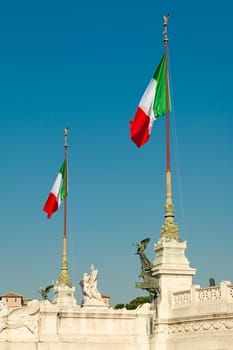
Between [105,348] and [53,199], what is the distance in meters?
18.5

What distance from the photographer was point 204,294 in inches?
1120

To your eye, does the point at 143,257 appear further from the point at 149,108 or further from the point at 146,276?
the point at 149,108

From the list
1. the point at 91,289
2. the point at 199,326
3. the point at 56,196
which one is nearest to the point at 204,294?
the point at 199,326

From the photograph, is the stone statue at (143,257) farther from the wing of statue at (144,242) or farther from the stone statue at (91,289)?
the stone statue at (91,289)

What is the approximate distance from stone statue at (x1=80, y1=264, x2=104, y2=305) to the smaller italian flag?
9067 mm

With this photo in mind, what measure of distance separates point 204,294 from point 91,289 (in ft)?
43.2

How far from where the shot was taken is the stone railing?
26969mm

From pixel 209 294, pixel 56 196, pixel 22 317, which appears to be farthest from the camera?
pixel 56 196

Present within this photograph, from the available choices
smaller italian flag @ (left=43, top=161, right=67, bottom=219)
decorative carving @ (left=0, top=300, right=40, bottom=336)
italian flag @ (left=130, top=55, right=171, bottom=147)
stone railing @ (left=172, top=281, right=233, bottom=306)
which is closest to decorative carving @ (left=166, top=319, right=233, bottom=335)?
stone railing @ (left=172, top=281, right=233, bottom=306)

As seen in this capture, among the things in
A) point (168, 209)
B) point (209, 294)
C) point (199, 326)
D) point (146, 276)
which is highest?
point (168, 209)

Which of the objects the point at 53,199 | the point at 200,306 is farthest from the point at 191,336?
the point at 53,199

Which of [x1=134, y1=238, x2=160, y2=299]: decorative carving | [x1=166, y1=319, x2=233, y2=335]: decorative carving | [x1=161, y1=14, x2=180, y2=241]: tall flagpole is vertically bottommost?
[x1=166, y1=319, x2=233, y2=335]: decorative carving

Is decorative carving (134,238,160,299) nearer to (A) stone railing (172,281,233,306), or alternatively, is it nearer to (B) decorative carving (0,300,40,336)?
(A) stone railing (172,281,233,306)

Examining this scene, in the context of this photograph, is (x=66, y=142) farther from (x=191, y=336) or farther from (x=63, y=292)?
(x=191, y=336)
